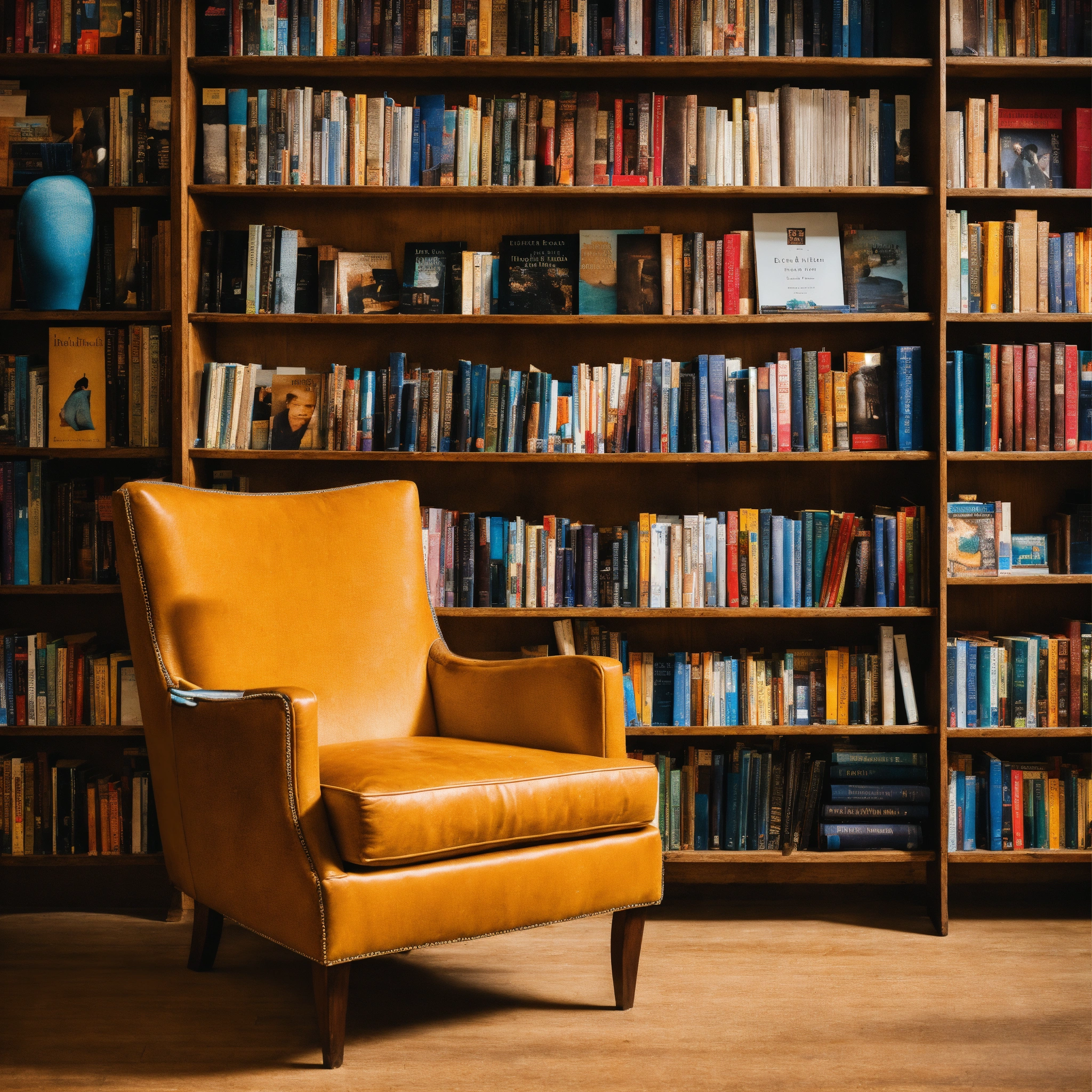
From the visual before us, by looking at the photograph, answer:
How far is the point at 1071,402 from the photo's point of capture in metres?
2.71

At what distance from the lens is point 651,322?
277 cm

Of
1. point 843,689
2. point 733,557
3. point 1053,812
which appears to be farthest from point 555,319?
point 1053,812

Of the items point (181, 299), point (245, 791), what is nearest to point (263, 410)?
point (181, 299)

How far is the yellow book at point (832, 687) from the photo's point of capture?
108 inches

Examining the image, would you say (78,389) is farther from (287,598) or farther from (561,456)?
(561,456)

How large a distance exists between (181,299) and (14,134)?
695mm

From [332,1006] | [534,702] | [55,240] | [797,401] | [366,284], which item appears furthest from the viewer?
[366,284]

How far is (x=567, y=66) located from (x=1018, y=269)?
1250mm

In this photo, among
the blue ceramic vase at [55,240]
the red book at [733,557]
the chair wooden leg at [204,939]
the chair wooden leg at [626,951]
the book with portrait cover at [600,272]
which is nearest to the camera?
the chair wooden leg at [626,951]

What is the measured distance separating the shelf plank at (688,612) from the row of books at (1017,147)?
109 centimetres

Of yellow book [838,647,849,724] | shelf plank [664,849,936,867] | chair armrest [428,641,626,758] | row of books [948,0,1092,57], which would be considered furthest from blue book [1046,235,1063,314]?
chair armrest [428,641,626,758]

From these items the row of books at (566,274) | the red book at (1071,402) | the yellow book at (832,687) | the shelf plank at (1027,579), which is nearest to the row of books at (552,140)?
the row of books at (566,274)

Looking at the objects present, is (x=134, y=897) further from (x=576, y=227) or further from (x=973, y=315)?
(x=973, y=315)

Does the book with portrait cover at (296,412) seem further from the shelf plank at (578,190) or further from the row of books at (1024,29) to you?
the row of books at (1024,29)
